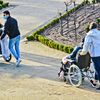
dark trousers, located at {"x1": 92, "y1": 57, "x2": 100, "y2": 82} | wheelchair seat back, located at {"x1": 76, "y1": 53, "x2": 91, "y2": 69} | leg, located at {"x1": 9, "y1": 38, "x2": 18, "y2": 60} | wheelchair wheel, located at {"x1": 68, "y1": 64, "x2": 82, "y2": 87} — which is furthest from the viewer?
leg, located at {"x1": 9, "y1": 38, "x2": 18, "y2": 60}

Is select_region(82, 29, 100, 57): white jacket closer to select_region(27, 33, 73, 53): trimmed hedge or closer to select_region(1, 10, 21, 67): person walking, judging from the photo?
select_region(1, 10, 21, 67): person walking

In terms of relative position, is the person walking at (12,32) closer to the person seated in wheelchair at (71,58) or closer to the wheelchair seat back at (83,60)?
the person seated in wheelchair at (71,58)

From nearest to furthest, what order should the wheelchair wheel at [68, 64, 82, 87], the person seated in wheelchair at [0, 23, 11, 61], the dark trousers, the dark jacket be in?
the dark trousers < the wheelchair wheel at [68, 64, 82, 87] < the dark jacket < the person seated in wheelchair at [0, 23, 11, 61]

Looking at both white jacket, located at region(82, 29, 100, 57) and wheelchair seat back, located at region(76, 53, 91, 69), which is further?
wheelchair seat back, located at region(76, 53, 91, 69)

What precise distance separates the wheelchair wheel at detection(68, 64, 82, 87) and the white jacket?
0.63 meters

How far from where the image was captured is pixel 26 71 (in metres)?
12.7

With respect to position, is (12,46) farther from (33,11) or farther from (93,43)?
(33,11)

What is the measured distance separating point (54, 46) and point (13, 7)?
1004 cm

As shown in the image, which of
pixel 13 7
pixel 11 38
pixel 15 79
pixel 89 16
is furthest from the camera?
pixel 13 7

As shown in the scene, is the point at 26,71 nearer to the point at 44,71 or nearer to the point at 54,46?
the point at 44,71

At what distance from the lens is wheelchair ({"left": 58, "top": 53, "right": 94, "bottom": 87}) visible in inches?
427

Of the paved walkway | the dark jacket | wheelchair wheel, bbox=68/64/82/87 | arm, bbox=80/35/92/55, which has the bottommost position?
wheelchair wheel, bbox=68/64/82/87

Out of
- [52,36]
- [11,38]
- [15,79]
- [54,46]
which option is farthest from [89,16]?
[15,79]

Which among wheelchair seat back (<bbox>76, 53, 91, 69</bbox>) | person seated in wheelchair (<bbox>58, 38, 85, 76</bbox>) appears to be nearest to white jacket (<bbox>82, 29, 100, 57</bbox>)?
wheelchair seat back (<bbox>76, 53, 91, 69</bbox>)
